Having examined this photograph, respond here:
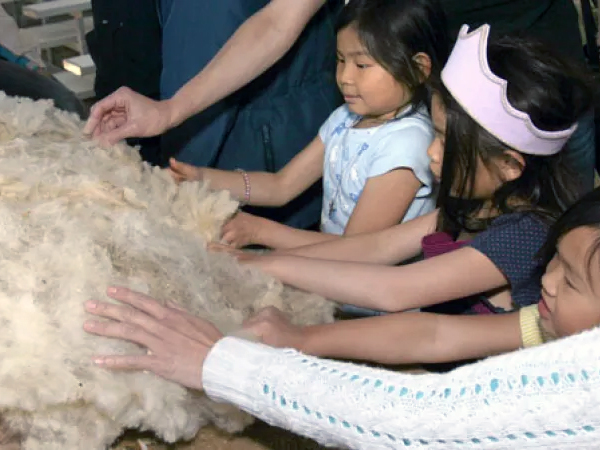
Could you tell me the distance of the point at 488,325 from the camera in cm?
100

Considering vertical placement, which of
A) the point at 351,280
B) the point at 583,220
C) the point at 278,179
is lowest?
the point at 278,179

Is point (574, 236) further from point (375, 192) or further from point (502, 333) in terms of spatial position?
point (375, 192)

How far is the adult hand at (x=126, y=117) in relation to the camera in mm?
1102

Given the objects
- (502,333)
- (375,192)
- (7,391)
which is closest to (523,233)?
(502,333)

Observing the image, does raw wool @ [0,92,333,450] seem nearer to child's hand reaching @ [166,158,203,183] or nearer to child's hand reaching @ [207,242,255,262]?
child's hand reaching @ [207,242,255,262]

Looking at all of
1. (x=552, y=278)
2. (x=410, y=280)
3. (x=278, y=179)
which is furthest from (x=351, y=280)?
(x=278, y=179)

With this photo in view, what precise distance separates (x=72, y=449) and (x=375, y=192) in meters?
0.70

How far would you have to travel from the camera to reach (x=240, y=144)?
55.2 inches

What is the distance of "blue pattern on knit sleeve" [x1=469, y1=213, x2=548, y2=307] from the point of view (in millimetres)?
1037

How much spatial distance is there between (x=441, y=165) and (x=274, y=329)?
0.39 metres

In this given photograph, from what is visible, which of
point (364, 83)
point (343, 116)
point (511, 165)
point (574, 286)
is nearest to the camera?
point (574, 286)

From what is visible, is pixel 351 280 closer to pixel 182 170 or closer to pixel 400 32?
pixel 182 170

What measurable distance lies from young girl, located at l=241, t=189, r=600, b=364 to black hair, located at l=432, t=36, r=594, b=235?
0.14m

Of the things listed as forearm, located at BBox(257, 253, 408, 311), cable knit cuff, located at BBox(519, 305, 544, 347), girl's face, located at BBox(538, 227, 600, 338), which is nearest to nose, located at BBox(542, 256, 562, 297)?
girl's face, located at BBox(538, 227, 600, 338)
